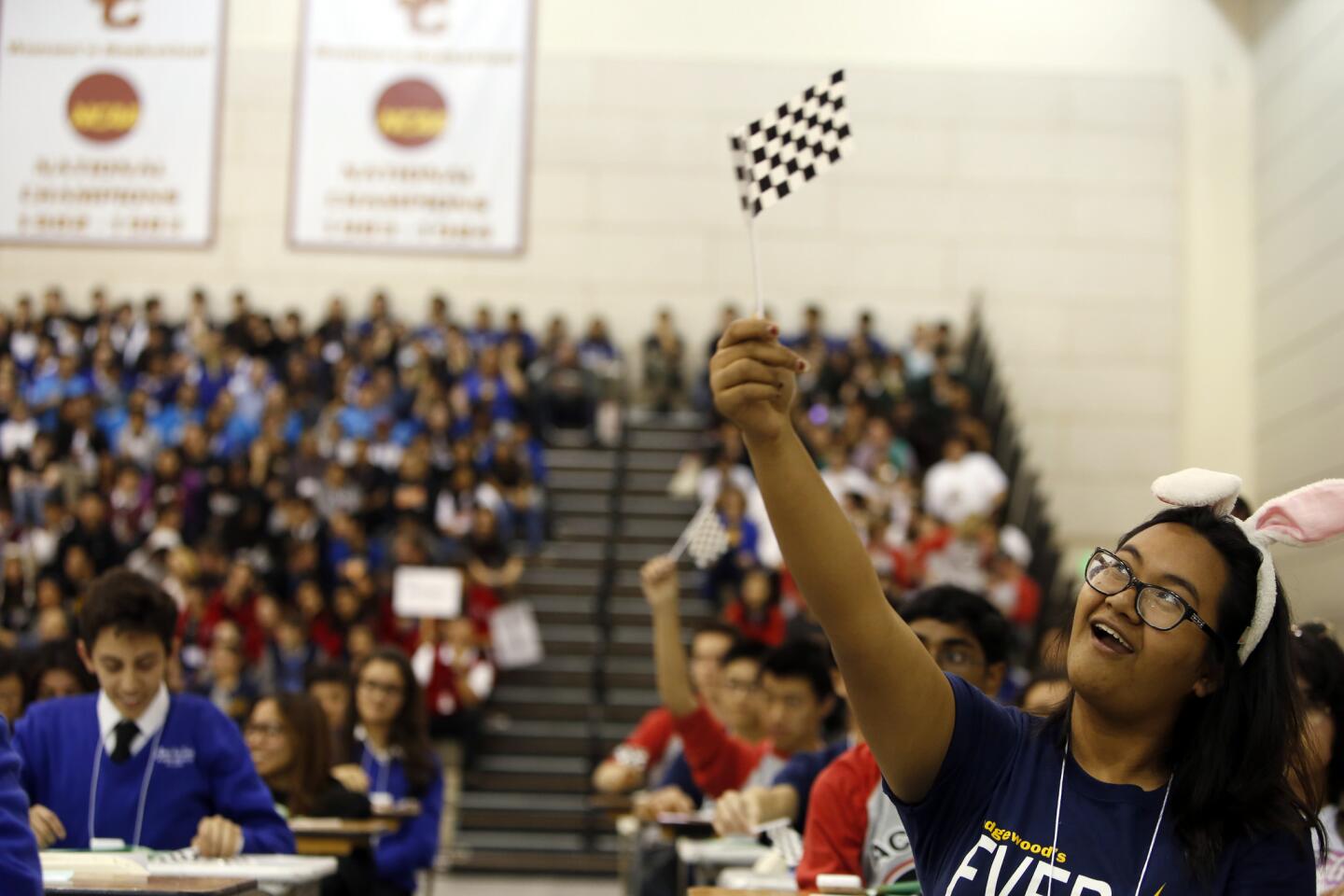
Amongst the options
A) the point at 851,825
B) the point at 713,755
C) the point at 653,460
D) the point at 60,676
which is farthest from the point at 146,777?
the point at 653,460

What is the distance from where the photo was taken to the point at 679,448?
50.6 ft

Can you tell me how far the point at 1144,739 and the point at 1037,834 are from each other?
203 mm

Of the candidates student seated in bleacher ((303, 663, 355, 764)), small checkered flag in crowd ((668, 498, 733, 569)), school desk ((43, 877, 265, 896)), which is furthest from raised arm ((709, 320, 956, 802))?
student seated in bleacher ((303, 663, 355, 764))

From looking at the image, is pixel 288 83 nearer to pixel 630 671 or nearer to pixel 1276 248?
pixel 630 671

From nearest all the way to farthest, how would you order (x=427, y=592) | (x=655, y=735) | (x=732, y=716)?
1. (x=732, y=716)
2. (x=655, y=735)
3. (x=427, y=592)

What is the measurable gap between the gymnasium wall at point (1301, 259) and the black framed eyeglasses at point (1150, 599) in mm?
12271

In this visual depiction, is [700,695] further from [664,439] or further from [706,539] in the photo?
[664,439]

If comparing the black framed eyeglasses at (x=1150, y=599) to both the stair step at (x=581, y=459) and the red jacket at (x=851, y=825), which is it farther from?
the stair step at (x=581, y=459)

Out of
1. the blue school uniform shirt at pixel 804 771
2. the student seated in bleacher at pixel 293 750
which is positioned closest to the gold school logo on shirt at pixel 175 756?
the student seated in bleacher at pixel 293 750

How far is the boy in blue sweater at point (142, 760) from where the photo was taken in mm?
3996

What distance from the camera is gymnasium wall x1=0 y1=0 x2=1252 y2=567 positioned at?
17.0m

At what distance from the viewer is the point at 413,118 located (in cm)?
1683

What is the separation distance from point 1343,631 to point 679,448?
618 centimetres

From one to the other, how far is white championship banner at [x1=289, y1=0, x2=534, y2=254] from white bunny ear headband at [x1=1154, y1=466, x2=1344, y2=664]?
15168 millimetres
